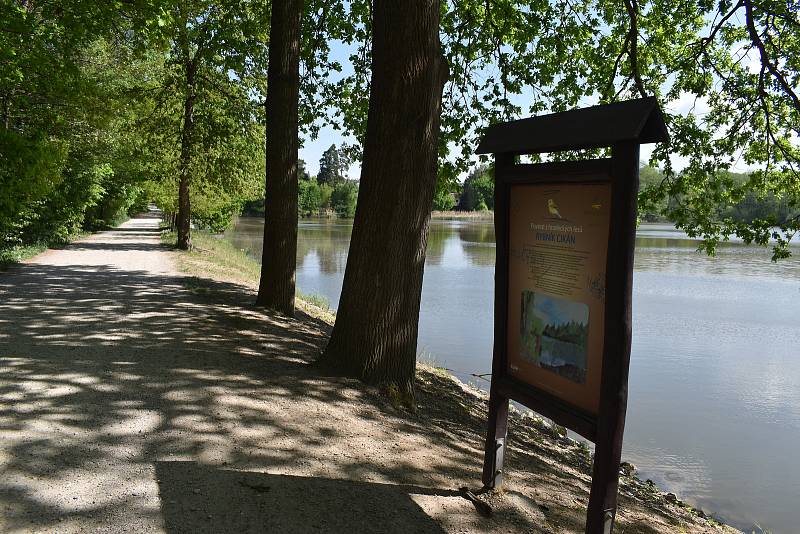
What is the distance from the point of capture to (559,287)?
12.4 feet

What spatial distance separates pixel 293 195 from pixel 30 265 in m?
9.59

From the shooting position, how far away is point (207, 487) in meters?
3.95

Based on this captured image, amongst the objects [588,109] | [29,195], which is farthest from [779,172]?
[29,195]

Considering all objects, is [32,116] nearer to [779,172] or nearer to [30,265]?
[30,265]

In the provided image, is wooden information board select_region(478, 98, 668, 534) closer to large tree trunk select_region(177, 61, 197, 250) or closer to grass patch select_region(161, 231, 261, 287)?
grass patch select_region(161, 231, 261, 287)

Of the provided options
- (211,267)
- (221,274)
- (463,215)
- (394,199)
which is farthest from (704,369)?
(463,215)

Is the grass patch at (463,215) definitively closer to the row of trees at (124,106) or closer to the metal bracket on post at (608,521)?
the row of trees at (124,106)

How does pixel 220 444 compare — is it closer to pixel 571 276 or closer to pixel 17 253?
pixel 571 276

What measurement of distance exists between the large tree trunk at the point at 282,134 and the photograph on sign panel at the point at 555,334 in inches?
254

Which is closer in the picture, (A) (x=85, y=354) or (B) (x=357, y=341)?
(B) (x=357, y=341)

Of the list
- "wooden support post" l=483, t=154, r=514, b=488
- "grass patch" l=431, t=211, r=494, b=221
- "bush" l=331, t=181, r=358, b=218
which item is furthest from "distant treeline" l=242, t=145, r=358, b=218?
"wooden support post" l=483, t=154, r=514, b=488

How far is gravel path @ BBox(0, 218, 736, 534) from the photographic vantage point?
12.2 ft

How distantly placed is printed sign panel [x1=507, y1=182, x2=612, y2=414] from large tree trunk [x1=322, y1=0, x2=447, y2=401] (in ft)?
6.86

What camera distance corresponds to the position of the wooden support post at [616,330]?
3.27m
